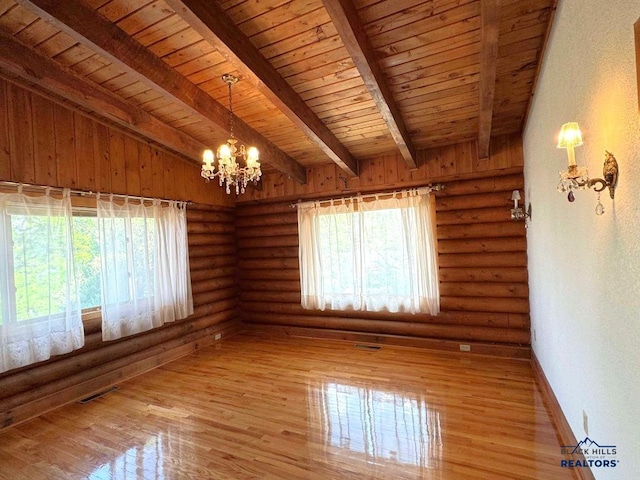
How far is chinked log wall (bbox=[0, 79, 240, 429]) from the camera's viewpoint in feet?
10.3

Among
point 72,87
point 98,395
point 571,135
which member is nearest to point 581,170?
point 571,135

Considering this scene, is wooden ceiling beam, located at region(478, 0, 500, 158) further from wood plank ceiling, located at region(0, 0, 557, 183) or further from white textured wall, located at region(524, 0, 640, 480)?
white textured wall, located at region(524, 0, 640, 480)

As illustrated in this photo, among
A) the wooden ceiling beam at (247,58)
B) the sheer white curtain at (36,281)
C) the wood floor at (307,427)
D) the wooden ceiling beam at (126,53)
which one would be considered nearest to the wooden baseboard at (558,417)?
the wood floor at (307,427)

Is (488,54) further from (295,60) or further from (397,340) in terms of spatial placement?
(397,340)

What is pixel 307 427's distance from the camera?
2.74 metres

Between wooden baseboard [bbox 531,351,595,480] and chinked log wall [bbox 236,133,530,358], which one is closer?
wooden baseboard [bbox 531,351,595,480]

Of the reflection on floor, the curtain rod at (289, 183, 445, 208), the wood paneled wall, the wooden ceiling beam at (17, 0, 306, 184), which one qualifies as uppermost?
→ the wooden ceiling beam at (17, 0, 306, 184)

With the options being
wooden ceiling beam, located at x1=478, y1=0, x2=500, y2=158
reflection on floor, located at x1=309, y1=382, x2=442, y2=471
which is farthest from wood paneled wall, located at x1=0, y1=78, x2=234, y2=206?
wooden ceiling beam, located at x1=478, y1=0, x2=500, y2=158

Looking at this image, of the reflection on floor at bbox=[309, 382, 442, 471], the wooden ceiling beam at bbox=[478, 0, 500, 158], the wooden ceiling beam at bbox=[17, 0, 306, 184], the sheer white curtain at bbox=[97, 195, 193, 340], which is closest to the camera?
the wooden ceiling beam at bbox=[478, 0, 500, 158]

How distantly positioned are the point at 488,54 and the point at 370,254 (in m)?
2.97

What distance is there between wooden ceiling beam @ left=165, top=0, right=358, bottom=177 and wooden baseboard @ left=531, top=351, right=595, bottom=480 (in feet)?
10.6

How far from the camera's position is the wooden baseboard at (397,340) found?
13.5ft

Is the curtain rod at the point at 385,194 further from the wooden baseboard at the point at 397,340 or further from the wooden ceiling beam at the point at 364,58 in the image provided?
the wooden baseboard at the point at 397,340

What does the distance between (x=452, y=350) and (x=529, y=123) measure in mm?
2902
